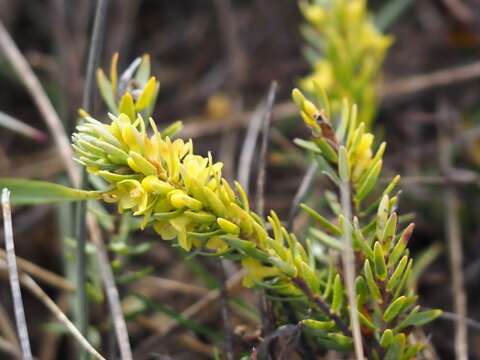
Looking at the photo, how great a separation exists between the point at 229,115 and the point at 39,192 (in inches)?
39.4

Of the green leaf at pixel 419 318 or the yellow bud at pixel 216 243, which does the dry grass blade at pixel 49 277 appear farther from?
the green leaf at pixel 419 318

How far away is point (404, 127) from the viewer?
1807mm

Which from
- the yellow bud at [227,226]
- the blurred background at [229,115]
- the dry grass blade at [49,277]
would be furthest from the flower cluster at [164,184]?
the dry grass blade at [49,277]

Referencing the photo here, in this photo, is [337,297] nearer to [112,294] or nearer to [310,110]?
[310,110]

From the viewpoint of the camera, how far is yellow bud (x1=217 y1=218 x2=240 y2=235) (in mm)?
766

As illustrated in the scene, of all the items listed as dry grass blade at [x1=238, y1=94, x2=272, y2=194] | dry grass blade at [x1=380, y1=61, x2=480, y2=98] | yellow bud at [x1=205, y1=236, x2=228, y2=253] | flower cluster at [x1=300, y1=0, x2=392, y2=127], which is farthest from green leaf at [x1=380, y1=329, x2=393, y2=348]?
dry grass blade at [x1=380, y1=61, x2=480, y2=98]

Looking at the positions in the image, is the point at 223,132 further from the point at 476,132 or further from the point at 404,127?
the point at 476,132

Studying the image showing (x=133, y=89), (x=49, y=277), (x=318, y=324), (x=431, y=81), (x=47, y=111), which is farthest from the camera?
(x=431, y=81)

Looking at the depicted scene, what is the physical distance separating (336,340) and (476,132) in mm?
905

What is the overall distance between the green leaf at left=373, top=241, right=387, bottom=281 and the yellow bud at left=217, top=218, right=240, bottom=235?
161mm

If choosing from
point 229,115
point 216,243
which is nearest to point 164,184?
point 216,243

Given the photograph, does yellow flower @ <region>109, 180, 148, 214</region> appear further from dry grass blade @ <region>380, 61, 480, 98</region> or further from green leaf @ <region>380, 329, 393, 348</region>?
dry grass blade @ <region>380, 61, 480, 98</region>

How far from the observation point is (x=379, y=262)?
31.3 inches

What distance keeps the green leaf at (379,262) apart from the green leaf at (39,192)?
35 centimetres
